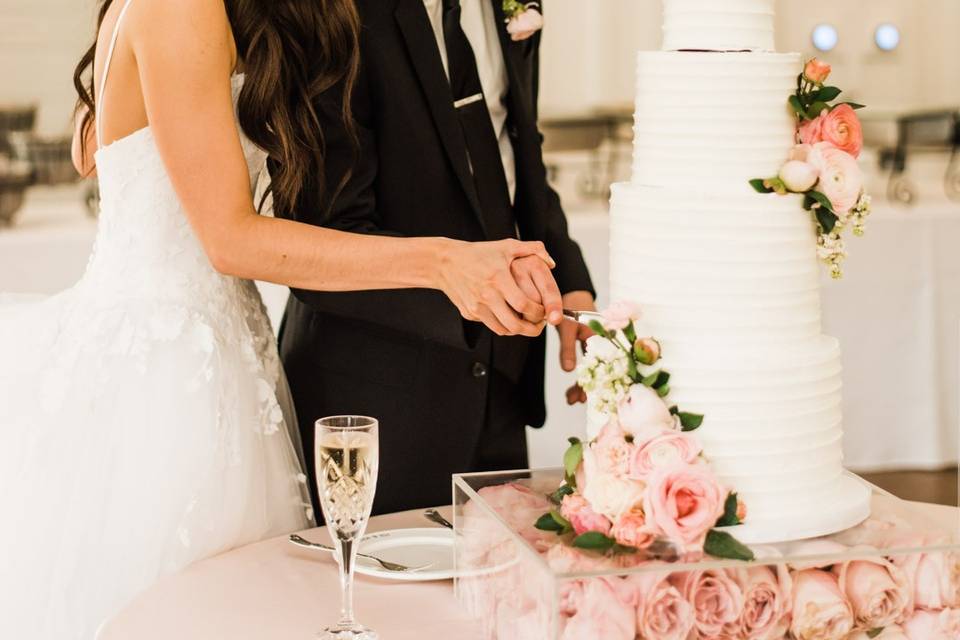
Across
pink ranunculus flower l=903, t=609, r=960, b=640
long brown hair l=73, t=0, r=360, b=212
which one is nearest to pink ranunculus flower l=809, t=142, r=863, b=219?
pink ranunculus flower l=903, t=609, r=960, b=640

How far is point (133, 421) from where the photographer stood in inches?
75.6

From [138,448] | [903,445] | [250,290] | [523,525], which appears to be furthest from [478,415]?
[903,445]

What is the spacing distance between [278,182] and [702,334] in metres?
0.91

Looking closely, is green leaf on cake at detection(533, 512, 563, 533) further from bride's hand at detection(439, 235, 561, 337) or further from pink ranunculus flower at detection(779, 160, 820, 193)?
pink ranunculus flower at detection(779, 160, 820, 193)

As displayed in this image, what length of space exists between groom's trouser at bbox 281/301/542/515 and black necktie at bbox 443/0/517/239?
24 centimetres

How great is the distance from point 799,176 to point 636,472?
0.40m

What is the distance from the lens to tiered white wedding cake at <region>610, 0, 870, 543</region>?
4.60 feet

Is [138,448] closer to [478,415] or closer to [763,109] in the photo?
[478,415]

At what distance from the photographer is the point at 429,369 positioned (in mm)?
2285

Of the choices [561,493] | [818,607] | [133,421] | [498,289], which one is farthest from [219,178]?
[818,607]

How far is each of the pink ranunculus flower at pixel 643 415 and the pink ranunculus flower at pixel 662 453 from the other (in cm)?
1

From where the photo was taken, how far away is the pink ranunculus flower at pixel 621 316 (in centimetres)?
140

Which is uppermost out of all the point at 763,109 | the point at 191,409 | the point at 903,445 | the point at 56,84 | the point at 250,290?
the point at 56,84

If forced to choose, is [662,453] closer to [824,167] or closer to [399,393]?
[824,167]
